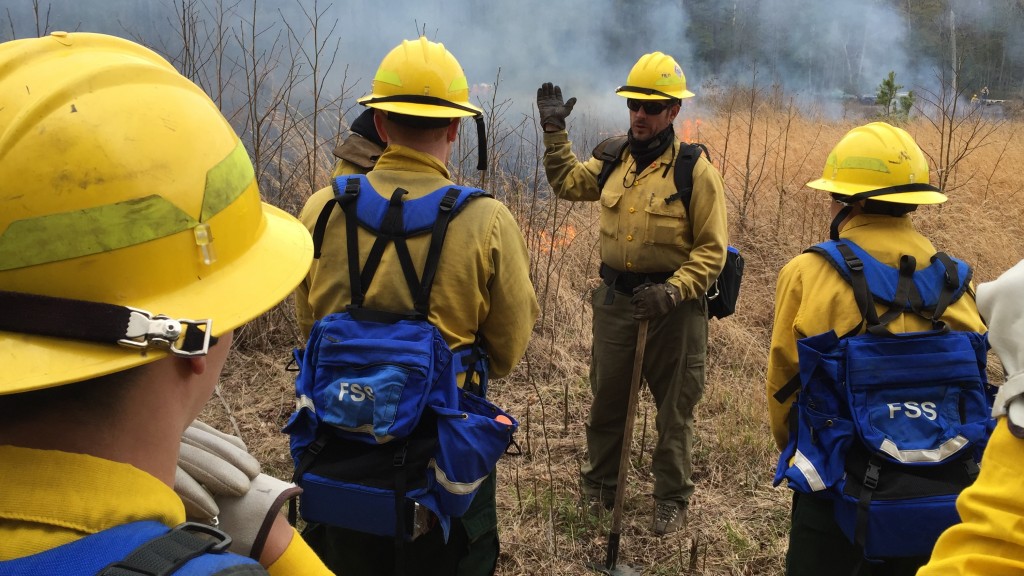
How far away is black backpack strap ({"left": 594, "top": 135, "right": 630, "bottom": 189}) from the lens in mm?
4176

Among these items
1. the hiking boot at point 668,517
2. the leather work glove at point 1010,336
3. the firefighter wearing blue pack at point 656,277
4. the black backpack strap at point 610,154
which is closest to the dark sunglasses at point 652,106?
the firefighter wearing blue pack at point 656,277

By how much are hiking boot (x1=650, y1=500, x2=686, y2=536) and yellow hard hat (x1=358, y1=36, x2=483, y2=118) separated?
250 cm

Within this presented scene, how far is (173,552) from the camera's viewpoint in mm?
825

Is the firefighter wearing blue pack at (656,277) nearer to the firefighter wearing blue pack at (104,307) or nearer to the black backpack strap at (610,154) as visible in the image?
the black backpack strap at (610,154)

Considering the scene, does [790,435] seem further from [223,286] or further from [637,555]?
[223,286]

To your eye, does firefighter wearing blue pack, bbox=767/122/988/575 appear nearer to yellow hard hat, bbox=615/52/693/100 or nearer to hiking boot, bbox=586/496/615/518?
yellow hard hat, bbox=615/52/693/100

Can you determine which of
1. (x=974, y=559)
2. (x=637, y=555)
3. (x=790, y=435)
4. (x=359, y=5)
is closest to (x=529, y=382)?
(x=637, y=555)

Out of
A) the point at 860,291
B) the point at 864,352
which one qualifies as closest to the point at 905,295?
the point at 860,291

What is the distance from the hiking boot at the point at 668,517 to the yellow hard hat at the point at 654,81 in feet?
7.12

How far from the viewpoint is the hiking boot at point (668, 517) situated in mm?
3980

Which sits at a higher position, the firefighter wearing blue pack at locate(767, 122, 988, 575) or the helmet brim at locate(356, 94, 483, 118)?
the helmet brim at locate(356, 94, 483, 118)

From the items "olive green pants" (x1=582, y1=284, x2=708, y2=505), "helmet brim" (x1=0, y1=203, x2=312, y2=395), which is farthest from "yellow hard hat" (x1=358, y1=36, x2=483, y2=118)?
"olive green pants" (x1=582, y1=284, x2=708, y2=505)

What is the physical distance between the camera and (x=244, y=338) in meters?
5.86

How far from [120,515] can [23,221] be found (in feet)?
1.24
